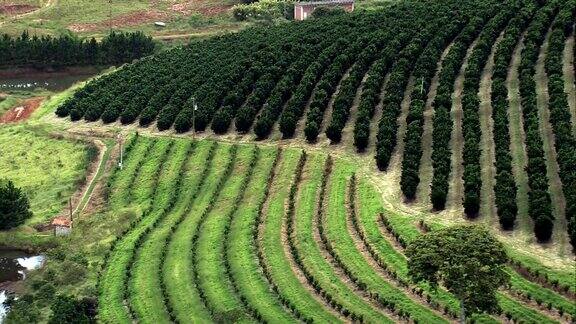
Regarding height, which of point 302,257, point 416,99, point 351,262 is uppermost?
point 416,99

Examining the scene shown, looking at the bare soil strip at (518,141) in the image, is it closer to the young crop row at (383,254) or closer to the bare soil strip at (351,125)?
the young crop row at (383,254)

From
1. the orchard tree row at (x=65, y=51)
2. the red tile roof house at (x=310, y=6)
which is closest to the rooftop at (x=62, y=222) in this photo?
the orchard tree row at (x=65, y=51)

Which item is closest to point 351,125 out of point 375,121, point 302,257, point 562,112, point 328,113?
point 375,121

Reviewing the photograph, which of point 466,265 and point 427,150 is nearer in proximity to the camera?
point 466,265

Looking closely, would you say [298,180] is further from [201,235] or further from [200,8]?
[200,8]

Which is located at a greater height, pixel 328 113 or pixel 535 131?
pixel 535 131

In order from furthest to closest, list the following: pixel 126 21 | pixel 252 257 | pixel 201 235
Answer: pixel 126 21 → pixel 201 235 → pixel 252 257

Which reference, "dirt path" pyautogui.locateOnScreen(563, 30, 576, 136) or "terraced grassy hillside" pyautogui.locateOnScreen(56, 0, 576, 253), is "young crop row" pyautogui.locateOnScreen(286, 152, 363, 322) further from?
"dirt path" pyautogui.locateOnScreen(563, 30, 576, 136)

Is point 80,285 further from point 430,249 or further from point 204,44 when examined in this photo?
point 204,44
